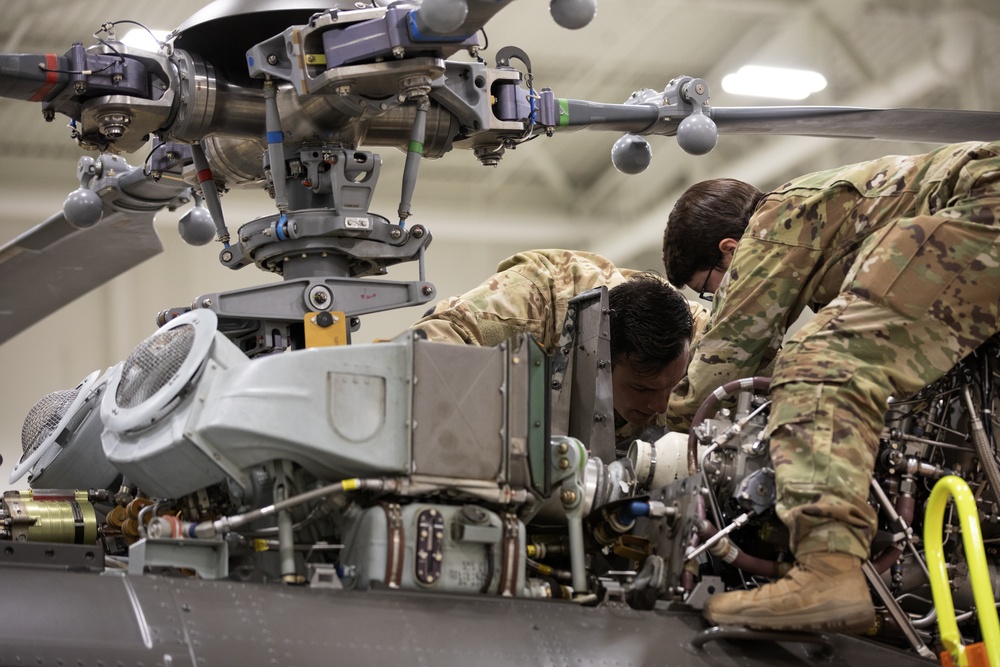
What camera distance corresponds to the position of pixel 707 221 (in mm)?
5723

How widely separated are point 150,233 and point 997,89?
8112 mm

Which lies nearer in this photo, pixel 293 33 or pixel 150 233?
pixel 293 33

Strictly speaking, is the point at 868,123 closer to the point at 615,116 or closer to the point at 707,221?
the point at 707,221

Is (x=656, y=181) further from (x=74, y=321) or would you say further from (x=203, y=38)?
(x=203, y=38)

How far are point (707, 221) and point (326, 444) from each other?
7.85ft

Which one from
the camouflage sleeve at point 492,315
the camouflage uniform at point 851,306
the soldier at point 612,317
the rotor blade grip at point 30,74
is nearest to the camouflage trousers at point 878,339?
the camouflage uniform at point 851,306

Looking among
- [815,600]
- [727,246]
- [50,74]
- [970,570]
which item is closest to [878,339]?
[970,570]

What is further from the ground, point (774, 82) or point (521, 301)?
point (774, 82)

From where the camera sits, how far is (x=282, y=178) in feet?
16.4

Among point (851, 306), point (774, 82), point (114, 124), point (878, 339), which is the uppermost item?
point (774, 82)

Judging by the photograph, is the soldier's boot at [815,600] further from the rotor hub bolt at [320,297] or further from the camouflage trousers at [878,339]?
the rotor hub bolt at [320,297]

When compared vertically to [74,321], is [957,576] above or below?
below

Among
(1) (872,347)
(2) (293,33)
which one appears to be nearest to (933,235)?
(1) (872,347)

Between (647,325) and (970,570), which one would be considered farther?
(647,325)
